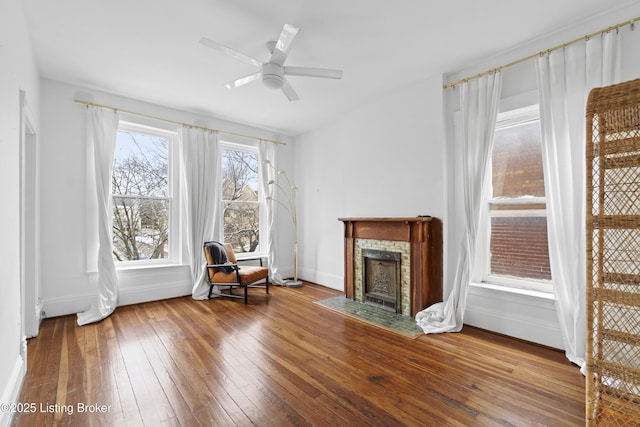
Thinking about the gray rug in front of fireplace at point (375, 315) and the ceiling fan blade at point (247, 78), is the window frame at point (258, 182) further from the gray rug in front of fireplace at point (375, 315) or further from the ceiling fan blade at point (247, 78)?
the ceiling fan blade at point (247, 78)

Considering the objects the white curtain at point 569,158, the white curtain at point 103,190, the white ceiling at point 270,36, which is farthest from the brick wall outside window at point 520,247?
the white curtain at point 103,190

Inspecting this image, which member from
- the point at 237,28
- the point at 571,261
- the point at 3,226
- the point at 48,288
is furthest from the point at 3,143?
the point at 571,261

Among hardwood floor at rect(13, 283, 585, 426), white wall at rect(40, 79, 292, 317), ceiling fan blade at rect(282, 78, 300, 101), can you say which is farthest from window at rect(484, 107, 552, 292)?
white wall at rect(40, 79, 292, 317)

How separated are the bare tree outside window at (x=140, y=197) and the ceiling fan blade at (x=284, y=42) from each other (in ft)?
8.75

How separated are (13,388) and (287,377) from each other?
1706mm

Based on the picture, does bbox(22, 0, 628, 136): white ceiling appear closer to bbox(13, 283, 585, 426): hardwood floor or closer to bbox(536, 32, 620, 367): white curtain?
bbox(536, 32, 620, 367): white curtain

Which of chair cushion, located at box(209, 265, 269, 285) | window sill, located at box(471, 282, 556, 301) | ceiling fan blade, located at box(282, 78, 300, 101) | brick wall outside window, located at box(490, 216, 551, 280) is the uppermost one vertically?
ceiling fan blade, located at box(282, 78, 300, 101)

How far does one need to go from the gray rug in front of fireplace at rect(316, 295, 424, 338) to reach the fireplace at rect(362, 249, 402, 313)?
0.35ft

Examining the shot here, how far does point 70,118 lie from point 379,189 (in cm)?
398

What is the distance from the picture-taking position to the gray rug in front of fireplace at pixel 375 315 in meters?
3.07

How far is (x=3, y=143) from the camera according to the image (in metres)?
1.73

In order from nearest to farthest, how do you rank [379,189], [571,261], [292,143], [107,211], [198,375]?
[198,375]
[571,261]
[107,211]
[379,189]
[292,143]

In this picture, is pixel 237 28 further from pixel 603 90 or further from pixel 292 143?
pixel 292 143

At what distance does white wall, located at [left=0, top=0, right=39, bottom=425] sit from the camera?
1693 millimetres
